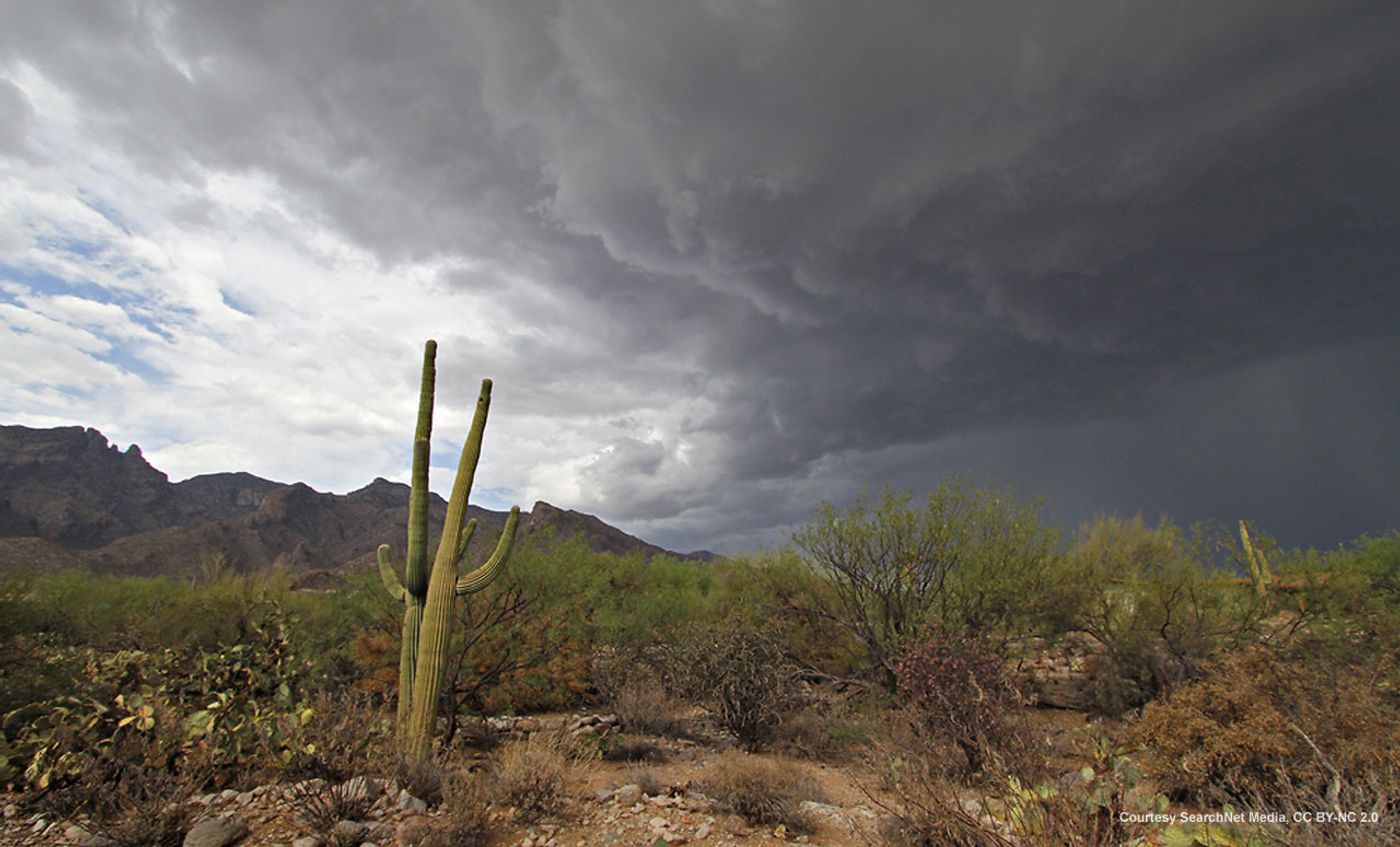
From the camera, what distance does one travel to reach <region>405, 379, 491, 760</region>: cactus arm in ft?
26.7

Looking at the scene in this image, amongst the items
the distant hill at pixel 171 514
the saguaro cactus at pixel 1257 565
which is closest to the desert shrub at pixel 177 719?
the saguaro cactus at pixel 1257 565

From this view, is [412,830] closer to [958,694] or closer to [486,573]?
[486,573]

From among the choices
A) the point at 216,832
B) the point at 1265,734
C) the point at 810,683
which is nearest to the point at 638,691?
the point at 810,683

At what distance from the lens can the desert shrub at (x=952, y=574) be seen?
14.7 meters

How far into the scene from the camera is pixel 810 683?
1549 centimetres

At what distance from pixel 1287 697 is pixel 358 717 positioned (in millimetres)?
11758

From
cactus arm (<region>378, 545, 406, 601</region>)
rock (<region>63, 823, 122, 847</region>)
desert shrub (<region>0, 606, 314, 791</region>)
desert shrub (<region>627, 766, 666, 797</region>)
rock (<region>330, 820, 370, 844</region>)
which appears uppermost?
cactus arm (<region>378, 545, 406, 601</region>)

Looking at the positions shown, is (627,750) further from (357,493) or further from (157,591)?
(357,493)

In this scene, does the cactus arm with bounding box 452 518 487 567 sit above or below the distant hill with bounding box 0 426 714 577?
Answer: below

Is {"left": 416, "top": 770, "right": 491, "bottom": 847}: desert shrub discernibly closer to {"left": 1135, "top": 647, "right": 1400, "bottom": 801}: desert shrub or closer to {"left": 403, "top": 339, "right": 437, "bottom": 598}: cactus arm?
{"left": 403, "top": 339, "right": 437, "bottom": 598}: cactus arm

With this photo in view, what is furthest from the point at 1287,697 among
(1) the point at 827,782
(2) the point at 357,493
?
(2) the point at 357,493

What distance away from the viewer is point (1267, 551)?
51.7 feet

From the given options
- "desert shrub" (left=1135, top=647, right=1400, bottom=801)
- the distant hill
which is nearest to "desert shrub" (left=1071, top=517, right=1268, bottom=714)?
"desert shrub" (left=1135, top=647, right=1400, bottom=801)

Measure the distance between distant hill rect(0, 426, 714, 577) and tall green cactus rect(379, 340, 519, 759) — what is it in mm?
41833
